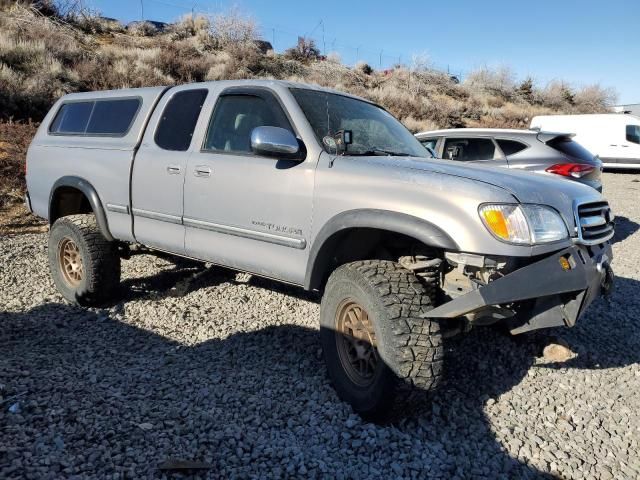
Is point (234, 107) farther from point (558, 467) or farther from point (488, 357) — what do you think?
point (558, 467)

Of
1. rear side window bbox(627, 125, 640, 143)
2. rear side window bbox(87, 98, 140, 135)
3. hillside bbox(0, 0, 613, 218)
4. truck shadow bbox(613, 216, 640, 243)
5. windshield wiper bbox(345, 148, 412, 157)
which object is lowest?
truck shadow bbox(613, 216, 640, 243)

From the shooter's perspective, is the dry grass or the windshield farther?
the dry grass

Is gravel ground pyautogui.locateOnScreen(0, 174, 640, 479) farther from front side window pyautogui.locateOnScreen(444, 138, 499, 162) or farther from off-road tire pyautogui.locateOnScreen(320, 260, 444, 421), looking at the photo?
front side window pyautogui.locateOnScreen(444, 138, 499, 162)

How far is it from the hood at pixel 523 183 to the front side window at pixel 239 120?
88 centimetres

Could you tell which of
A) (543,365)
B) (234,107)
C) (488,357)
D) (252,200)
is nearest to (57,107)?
(234,107)

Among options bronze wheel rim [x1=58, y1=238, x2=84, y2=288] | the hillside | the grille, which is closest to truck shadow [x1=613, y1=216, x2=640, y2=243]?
the grille

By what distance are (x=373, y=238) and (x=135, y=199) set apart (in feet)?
7.37

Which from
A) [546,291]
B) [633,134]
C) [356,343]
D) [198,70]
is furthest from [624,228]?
[198,70]

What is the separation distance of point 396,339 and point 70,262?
12.3ft

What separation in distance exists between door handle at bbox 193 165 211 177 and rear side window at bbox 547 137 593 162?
582cm

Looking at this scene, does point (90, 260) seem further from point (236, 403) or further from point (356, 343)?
point (356, 343)

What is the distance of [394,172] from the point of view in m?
3.06

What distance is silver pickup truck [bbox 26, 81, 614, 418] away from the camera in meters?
2.75

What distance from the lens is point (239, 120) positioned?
399cm
